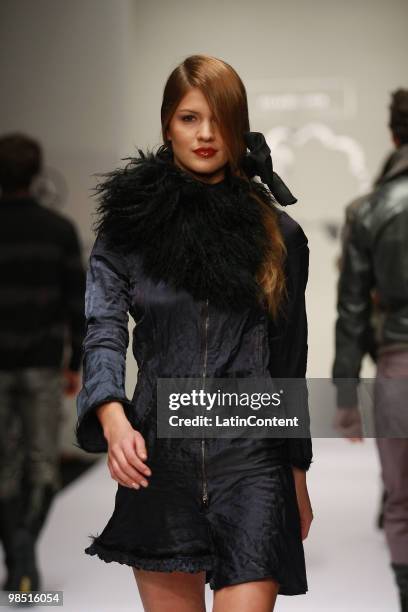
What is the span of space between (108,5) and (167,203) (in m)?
1.15

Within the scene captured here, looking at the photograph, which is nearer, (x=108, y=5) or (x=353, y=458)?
(x=353, y=458)

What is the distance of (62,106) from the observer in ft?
9.12

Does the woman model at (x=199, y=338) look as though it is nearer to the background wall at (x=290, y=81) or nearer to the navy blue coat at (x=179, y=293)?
the navy blue coat at (x=179, y=293)

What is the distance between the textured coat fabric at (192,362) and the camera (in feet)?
5.17

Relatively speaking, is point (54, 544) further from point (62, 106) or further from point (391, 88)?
point (391, 88)

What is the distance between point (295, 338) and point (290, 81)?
1069 mm

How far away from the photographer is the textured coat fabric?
1576 mm

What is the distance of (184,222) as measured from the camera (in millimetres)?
1702

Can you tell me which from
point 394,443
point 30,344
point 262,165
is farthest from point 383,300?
point 30,344

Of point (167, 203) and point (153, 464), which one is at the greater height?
point (167, 203)

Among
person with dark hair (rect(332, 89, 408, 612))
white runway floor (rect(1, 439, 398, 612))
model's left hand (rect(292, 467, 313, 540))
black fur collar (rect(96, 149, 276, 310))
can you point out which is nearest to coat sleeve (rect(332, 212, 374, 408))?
person with dark hair (rect(332, 89, 408, 612))

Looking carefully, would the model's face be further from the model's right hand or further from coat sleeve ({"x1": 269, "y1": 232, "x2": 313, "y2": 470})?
the model's right hand

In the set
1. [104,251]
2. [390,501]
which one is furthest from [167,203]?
[390,501]

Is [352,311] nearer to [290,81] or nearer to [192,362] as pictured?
[290,81]
